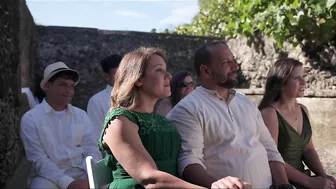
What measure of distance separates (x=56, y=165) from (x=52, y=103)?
0.48 meters

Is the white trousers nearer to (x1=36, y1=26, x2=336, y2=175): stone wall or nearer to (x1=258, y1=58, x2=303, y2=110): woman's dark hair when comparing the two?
(x1=258, y1=58, x2=303, y2=110): woman's dark hair

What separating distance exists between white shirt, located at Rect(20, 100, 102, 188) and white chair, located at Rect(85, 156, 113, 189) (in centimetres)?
104

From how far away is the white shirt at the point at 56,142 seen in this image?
3576mm

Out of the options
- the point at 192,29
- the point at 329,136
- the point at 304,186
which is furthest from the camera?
the point at 192,29

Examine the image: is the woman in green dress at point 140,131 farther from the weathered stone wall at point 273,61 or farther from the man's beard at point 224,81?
the weathered stone wall at point 273,61

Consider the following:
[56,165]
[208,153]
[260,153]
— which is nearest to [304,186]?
[260,153]

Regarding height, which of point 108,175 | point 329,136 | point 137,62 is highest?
point 137,62

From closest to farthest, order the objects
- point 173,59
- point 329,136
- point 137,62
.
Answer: point 137,62
point 329,136
point 173,59

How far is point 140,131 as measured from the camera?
2.43 metres

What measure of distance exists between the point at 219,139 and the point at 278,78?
1.06m

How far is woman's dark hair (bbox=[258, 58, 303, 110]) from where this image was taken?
11.9 ft

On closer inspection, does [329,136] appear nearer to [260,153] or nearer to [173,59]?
[260,153]

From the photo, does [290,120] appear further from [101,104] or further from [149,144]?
[101,104]

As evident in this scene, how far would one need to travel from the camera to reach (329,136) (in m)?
5.41
